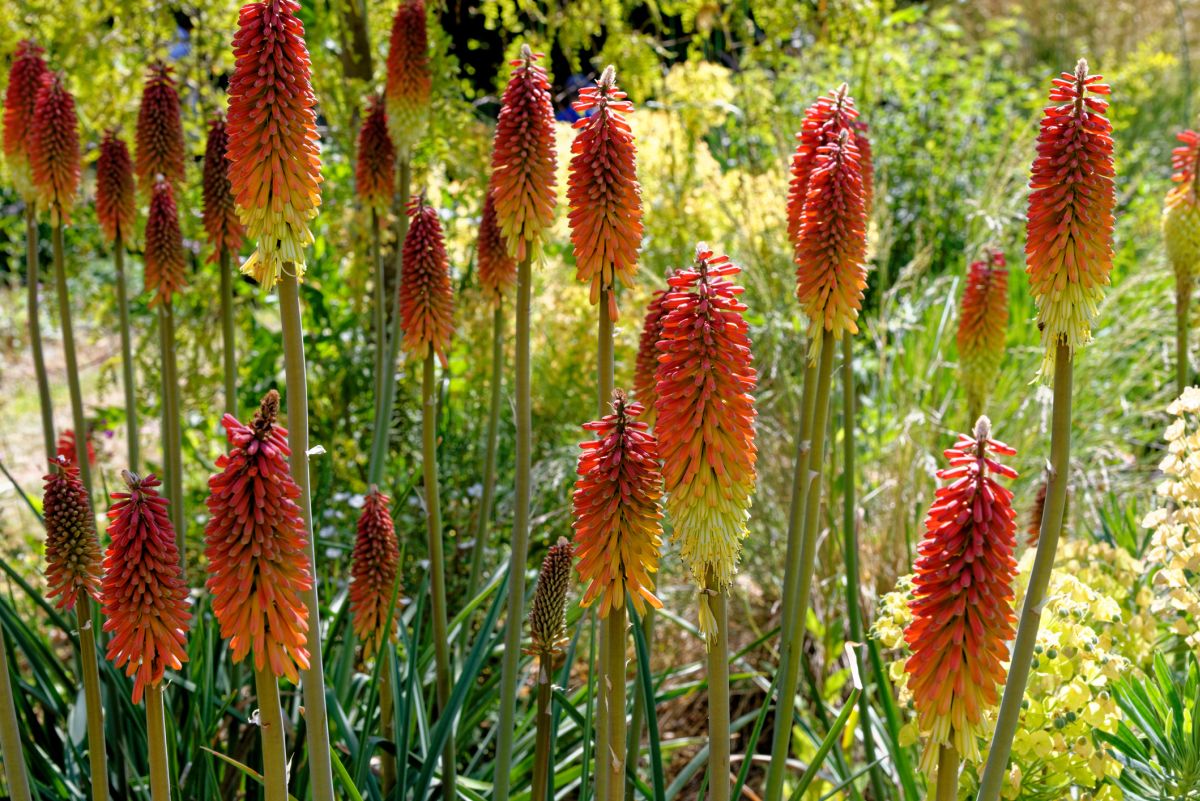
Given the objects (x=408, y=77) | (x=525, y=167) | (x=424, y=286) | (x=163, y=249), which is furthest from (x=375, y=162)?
(x=525, y=167)

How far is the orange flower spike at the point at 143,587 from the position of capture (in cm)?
211

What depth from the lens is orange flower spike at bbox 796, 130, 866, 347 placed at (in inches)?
105

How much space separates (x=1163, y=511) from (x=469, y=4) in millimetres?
6205

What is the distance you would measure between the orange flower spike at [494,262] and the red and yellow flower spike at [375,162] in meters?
0.88

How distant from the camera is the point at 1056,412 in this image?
2.24 metres

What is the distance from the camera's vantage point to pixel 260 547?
1992mm

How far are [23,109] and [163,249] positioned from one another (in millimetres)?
800

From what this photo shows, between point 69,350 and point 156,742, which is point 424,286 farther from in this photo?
point 156,742

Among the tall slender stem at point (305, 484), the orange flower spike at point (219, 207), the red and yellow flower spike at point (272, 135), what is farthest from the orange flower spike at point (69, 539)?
the orange flower spike at point (219, 207)

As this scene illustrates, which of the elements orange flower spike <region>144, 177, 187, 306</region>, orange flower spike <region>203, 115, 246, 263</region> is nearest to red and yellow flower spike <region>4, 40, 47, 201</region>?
orange flower spike <region>144, 177, 187, 306</region>

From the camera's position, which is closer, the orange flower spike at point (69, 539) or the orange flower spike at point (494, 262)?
the orange flower spike at point (69, 539)

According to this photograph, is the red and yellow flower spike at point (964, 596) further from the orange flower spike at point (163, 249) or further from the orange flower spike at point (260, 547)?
the orange flower spike at point (163, 249)

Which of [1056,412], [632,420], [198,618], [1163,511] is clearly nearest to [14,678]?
→ [198,618]

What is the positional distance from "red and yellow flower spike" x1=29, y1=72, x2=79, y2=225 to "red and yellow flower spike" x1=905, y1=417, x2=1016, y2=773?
3.12m
